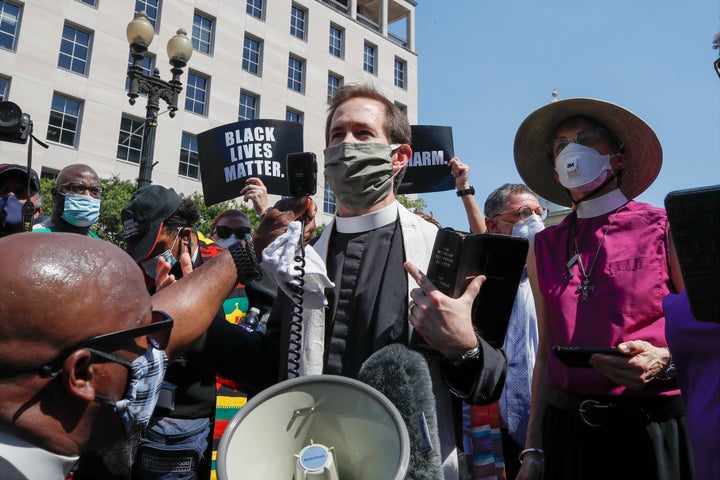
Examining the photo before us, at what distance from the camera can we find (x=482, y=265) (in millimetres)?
1596

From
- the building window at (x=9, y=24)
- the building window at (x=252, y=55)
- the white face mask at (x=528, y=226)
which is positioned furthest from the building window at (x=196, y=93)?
the white face mask at (x=528, y=226)

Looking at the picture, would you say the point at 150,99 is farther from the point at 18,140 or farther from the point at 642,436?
the point at 642,436

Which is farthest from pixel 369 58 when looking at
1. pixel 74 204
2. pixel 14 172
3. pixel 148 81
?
pixel 14 172

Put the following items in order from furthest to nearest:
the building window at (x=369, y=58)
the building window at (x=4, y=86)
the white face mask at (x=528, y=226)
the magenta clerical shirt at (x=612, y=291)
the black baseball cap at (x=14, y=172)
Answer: the building window at (x=369, y=58) → the building window at (x=4, y=86) → the white face mask at (x=528, y=226) → the black baseball cap at (x=14, y=172) → the magenta clerical shirt at (x=612, y=291)

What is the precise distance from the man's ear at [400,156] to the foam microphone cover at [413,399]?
3.88 ft

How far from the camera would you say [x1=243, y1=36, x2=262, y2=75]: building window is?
2909cm

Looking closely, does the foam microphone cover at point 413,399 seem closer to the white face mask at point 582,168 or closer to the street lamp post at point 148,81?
the white face mask at point 582,168

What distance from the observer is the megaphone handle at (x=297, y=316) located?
1.79 metres

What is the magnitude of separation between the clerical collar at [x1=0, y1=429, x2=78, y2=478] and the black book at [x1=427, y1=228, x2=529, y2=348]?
41.9 inches

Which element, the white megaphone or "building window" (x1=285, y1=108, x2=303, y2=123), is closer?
the white megaphone

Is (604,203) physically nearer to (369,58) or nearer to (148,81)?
(148,81)

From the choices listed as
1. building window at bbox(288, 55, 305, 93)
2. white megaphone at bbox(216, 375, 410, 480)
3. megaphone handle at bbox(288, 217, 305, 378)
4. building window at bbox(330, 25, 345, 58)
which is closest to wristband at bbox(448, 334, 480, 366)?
white megaphone at bbox(216, 375, 410, 480)

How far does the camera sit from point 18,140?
3107mm

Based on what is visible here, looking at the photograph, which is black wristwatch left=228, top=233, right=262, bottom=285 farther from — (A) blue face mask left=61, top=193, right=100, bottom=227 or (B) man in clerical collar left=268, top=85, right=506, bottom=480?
(A) blue face mask left=61, top=193, right=100, bottom=227
